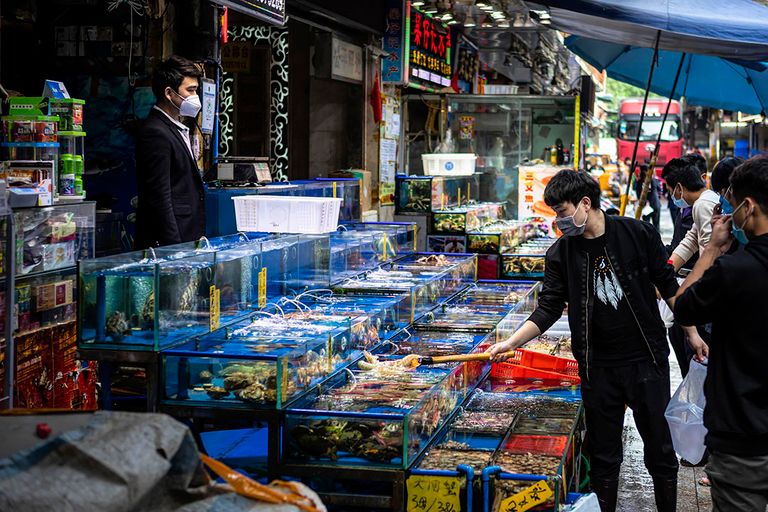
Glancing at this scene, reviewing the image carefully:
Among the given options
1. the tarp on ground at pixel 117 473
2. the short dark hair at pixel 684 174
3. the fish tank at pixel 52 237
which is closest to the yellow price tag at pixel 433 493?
the tarp on ground at pixel 117 473

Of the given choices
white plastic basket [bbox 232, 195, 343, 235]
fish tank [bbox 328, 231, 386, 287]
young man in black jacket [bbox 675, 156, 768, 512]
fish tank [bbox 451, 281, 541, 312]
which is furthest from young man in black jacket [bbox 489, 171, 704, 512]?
fish tank [bbox 451, 281, 541, 312]

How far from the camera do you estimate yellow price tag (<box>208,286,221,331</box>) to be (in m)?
5.04

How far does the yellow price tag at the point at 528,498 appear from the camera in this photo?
4324 millimetres

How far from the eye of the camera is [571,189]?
5.09 m

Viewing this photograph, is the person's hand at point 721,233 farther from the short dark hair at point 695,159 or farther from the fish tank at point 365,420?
the short dark hair at point 695,159

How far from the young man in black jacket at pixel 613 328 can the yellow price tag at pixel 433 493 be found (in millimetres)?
989

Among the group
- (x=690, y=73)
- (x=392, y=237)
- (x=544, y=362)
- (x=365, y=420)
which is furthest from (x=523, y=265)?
(x=365, y=420)

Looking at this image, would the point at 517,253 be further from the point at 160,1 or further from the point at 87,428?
the point at 87,428

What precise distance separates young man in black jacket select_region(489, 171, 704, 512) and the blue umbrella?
8529mm

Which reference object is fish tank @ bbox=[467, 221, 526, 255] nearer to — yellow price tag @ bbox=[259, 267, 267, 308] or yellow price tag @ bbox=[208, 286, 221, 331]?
yellow price tag @ bbox=[259, 267, 267, 308]

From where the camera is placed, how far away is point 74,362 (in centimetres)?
628

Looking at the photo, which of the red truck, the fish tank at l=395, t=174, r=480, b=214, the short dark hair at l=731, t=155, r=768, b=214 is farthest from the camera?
the red truck

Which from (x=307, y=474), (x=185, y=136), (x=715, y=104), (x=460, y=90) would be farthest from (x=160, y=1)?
(x=460, y=90)

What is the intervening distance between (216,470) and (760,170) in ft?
7.66
